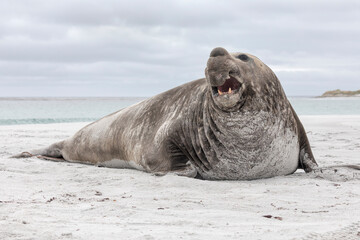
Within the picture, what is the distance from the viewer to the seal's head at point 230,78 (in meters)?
3.97

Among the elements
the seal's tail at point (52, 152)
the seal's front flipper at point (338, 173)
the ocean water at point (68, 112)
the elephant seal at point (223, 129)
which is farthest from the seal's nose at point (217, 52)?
the ocean water at point (68, 112)

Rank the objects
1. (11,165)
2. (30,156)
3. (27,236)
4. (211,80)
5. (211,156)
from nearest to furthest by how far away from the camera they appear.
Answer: (27,236) → (211,80) → (211,156) → (11,165) → (30,156)

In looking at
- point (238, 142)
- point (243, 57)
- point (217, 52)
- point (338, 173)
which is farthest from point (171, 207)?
point (338, 173)

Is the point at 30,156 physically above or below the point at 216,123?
below

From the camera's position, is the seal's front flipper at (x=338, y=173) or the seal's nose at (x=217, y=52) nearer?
the seal's nose at (x=217, y=52)

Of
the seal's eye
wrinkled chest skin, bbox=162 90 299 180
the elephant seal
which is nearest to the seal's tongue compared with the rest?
the elephant seal

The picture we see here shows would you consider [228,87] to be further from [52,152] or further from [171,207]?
[52,152]

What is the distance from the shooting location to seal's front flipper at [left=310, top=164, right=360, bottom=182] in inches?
173

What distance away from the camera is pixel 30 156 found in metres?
6.66

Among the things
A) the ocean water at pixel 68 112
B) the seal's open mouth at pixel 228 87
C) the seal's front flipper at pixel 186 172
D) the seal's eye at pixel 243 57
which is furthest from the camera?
the ocean water at pixel 68 112

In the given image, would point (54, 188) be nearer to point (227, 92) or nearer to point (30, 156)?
point (227, 92)

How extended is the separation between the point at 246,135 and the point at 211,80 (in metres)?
0.62

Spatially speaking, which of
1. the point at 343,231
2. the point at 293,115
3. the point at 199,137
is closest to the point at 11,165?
the point at 199,137

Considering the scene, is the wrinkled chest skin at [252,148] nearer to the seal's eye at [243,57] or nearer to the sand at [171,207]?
the sand at [171,207]
